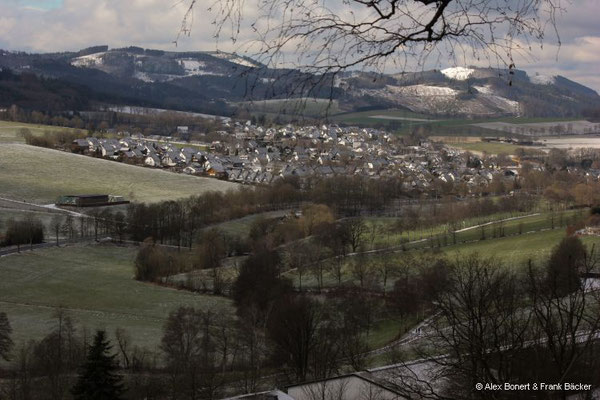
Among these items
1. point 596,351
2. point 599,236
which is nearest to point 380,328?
point 599,236

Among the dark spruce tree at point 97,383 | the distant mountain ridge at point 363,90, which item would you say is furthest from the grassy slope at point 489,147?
the dark spruce tree at point 97,383

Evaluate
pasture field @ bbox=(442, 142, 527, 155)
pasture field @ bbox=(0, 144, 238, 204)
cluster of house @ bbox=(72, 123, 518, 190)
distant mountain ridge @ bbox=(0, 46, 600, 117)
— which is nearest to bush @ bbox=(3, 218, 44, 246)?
pasture field @ bbox=(0, 144, 238, 204)

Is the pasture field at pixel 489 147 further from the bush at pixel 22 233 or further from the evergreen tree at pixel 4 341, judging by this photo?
Result: the evergreen tree at pixel 4 341

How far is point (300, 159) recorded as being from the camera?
266 feet

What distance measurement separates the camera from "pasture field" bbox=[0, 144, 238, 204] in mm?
53200

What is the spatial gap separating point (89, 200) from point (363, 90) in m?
46.6

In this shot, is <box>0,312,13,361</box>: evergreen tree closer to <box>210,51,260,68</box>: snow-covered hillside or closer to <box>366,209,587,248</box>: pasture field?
<box>210,51,260,68</box>: snow-covered hillside

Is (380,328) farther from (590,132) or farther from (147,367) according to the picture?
(590,132)

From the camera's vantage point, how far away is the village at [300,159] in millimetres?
71312

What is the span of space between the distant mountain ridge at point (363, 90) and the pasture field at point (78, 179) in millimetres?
10956

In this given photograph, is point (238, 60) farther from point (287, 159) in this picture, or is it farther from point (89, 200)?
point (287, 159)

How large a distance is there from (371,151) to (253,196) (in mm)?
43429

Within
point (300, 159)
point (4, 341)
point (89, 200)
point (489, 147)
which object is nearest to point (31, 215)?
point (89, 200)

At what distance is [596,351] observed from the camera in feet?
19.3
